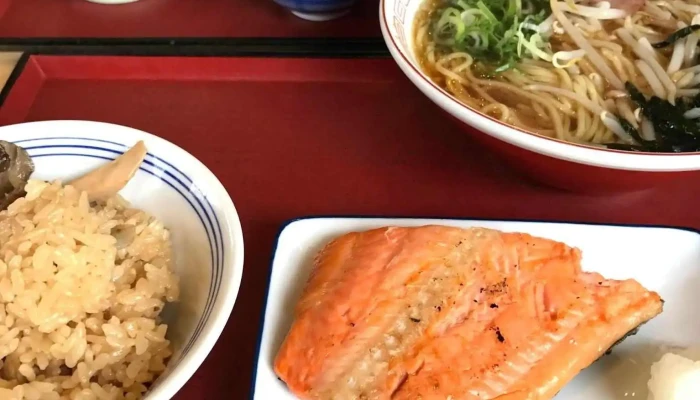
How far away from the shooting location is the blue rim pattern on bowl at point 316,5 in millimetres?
1481

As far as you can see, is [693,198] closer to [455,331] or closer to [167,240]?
[455,331]

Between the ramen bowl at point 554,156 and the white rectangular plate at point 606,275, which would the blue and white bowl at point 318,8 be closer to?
the ramen bowl at point 554,156

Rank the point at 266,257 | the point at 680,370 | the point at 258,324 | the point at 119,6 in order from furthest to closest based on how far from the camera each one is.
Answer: the point at 119,6
the point at 266,257
the point at 258,324
the point at 680,370

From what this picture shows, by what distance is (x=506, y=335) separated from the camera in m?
0.87

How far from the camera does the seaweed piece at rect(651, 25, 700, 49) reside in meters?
1.24

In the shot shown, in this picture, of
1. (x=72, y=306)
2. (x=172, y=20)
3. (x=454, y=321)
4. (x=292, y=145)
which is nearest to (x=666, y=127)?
(x=454, y=321)

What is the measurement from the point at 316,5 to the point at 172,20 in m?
0.39

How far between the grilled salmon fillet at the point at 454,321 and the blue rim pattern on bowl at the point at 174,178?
128mm

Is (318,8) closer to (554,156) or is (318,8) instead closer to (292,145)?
(292,145)

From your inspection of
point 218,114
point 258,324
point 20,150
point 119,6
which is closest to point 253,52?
point 218,114

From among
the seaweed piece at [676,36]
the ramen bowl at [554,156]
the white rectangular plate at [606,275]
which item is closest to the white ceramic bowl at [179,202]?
the white rectangular plate at [606,275]

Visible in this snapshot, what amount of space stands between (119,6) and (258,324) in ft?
3.47

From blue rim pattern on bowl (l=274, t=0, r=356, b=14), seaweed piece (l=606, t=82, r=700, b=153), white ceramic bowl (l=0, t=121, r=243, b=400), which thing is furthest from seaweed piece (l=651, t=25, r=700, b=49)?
white ceramic bowl (l=0, t=121, r=243, b=400)

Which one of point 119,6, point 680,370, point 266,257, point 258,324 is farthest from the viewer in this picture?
point 119,6
